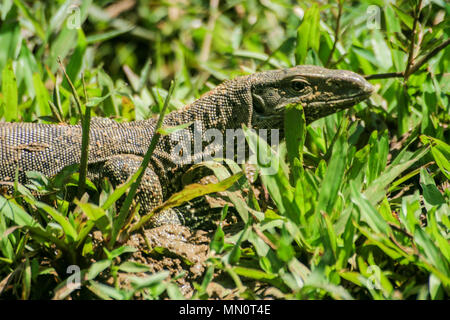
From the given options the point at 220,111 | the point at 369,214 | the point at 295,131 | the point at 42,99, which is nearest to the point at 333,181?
the point at 369,214

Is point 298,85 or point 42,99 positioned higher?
point 42,99

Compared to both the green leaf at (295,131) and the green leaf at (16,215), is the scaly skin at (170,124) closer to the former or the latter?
the green leaf at (295,131)

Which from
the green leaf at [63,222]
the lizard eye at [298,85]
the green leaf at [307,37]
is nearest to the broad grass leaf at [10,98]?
the green leaf at [63,222]

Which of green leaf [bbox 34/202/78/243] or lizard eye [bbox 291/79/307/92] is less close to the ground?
lizard eye [bbox 291/79/307/92]

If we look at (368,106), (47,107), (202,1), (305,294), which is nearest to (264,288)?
(305,294)

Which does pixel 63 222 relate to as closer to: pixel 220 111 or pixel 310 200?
pixel 310 200

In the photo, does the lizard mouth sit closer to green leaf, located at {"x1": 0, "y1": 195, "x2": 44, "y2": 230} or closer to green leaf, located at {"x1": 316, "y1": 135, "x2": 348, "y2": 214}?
green leaf, located at {"x1": 316, "y1": 135, "x2": 348, "y2": 214}

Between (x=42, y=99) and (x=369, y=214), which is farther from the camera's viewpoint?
(x=42, y=99)

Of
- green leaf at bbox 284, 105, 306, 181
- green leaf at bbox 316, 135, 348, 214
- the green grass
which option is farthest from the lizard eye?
green leaf at bbox 316, 135, 348, 214

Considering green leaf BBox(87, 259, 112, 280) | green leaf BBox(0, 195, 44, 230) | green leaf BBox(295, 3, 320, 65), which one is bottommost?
green leaf BBox(87, 259, 112, 280)
